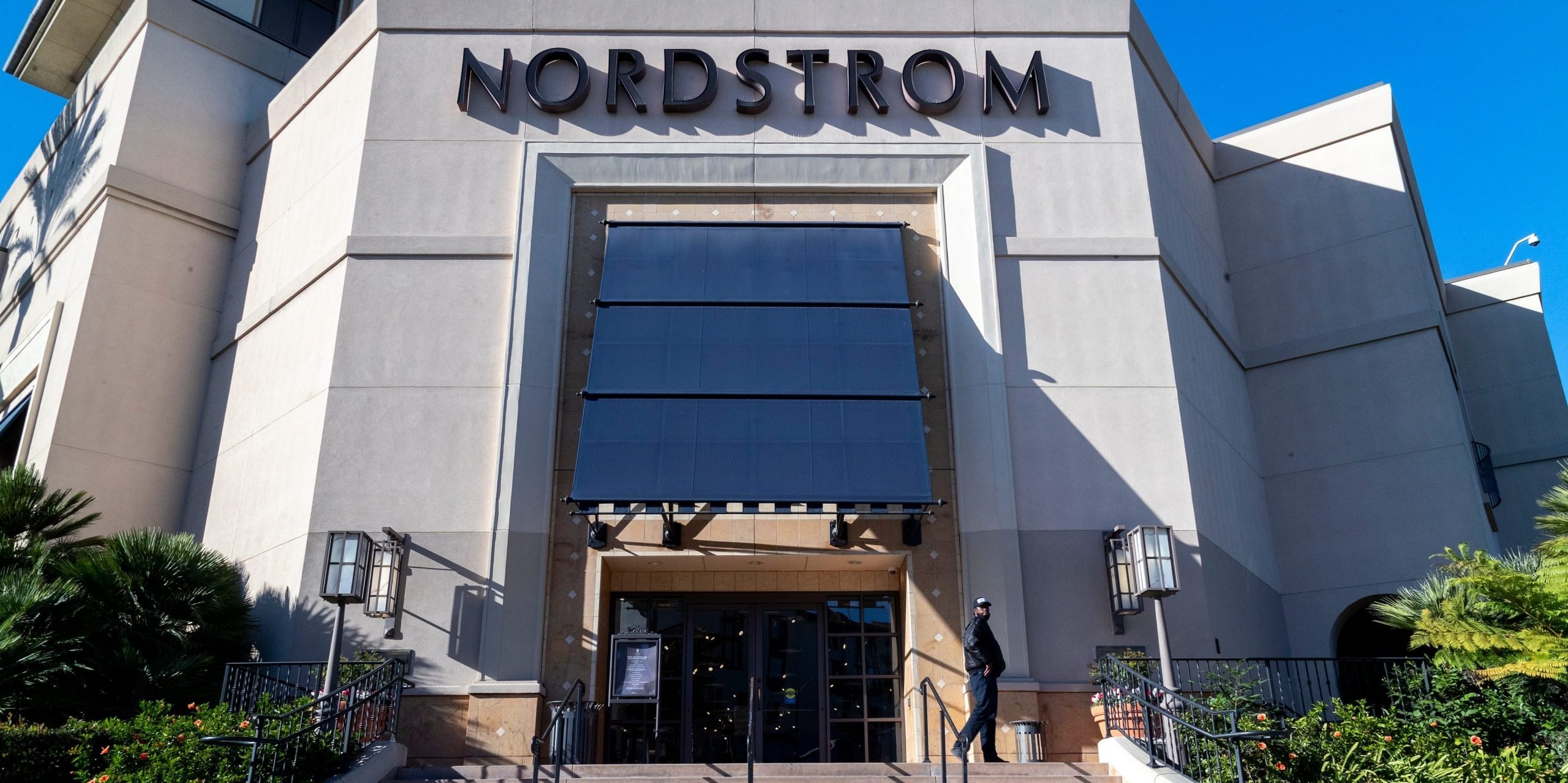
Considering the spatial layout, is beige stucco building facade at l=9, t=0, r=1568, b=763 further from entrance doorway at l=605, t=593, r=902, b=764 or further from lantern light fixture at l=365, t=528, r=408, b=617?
lantern light fixture at l=365, t=528, r=408, b=617

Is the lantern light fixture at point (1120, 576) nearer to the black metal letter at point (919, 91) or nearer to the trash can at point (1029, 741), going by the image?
the trash can at point (1029, 741)

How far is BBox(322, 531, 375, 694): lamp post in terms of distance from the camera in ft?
46.6

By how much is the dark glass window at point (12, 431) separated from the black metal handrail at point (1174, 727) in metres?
18.8

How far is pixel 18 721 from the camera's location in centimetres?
1291

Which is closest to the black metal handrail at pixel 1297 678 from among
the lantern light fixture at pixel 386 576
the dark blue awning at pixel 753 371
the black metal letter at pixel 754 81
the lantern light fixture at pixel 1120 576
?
the lantern light fixture at pixel 1120 576

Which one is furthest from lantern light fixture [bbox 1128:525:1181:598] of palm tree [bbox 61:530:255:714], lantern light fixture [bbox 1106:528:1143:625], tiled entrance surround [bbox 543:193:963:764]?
palm tree [bbox 61:530:255:714]

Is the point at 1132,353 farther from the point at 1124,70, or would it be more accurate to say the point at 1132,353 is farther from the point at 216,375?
the point at 216,375

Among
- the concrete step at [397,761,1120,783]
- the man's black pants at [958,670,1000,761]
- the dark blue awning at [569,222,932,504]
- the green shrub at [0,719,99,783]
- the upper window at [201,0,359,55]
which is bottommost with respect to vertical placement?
the concrete step at [397,761,1120,783]

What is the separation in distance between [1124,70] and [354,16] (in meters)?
12.8

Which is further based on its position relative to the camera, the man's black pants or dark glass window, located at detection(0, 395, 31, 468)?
dark glass window, located at detection(0, 395, 31, 468)

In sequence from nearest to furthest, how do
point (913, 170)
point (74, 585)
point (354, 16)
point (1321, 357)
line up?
point (74, 585) < point (913, 170) < point (354, 16) < point (1321, 357)

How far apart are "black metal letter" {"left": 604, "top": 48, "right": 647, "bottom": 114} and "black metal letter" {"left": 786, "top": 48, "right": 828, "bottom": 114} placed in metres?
2.37

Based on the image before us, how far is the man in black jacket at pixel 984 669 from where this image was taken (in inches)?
527

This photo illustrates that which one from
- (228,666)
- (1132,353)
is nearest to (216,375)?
(228,666)
